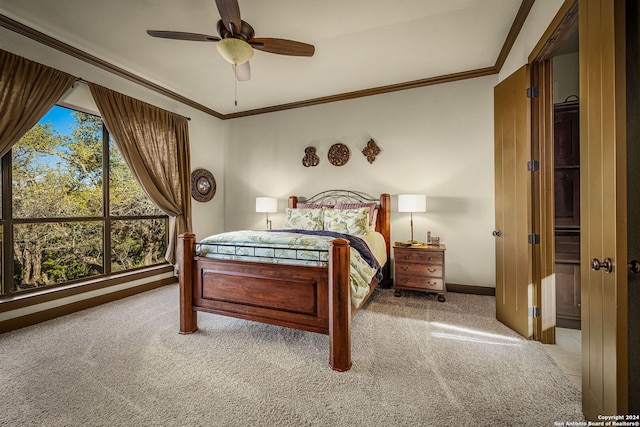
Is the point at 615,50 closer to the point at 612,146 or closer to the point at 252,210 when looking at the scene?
the point at 612,146

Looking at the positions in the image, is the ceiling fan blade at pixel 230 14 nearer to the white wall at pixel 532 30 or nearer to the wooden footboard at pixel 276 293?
the wooden footboard at pixel 276 293

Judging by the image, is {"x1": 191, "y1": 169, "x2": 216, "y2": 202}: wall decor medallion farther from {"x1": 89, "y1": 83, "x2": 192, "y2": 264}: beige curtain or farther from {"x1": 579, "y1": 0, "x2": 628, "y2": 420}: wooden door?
{"x1": 579, "y1": 0, "x2": 628, "y2": 420}: wooden door

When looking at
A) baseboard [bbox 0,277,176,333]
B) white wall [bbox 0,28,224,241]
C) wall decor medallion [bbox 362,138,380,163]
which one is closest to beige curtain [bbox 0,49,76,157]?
white wall [bbox 0,28,224,241]

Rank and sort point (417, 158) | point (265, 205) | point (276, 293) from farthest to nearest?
point (265, 205)
point (417, 158)
point (276, 293)

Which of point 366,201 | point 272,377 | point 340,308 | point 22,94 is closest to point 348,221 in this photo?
point 366,201

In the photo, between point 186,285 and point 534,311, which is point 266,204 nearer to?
point 186,285

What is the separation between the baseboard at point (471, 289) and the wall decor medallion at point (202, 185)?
4218mm

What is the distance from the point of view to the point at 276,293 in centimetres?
222

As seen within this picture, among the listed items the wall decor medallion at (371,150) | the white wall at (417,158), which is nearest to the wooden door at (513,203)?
the white wall at (417,158)

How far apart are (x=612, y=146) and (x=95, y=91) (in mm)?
4569

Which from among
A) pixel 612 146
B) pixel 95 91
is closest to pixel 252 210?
pixel 95 91

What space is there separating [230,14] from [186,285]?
232cm

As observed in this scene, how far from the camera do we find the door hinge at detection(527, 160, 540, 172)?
2.29 meters

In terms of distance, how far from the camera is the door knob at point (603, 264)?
1148 millimetres
